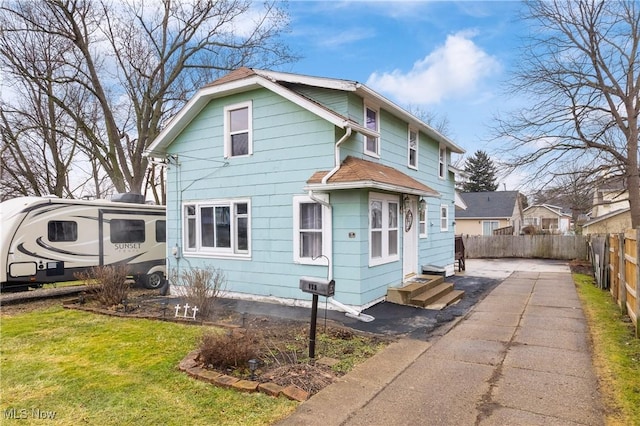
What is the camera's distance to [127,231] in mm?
12008

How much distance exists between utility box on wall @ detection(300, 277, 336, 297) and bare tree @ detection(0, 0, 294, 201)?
620 inches

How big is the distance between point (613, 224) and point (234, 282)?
26091 mm

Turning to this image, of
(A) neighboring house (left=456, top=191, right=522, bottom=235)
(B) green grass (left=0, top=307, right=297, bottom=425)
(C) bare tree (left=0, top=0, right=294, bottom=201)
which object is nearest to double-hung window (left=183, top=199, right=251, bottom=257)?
(B) green grass (left=0, top=307, right=297, bottom=425)

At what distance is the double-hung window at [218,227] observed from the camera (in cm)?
955

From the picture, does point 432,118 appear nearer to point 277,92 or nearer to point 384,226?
point 384,226

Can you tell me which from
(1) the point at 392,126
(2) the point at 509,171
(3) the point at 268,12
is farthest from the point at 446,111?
(1) the point at 392,126

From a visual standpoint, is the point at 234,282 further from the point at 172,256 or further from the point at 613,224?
the point at 613,224

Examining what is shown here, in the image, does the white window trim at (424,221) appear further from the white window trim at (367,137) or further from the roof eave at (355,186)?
the roof eave at (355,186)

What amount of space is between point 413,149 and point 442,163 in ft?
10.0

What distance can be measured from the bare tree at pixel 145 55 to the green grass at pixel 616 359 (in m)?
16.0

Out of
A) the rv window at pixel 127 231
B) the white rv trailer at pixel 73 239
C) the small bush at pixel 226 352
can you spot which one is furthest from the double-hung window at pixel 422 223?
the rv window at pixel 127 231

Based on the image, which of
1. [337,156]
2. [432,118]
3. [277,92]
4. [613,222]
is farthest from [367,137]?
[432,118]

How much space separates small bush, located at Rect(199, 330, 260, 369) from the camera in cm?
468

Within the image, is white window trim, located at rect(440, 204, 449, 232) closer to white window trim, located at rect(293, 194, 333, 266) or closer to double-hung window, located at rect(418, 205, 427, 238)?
double-hung window, located at rect(418, 205, 427, 238)
